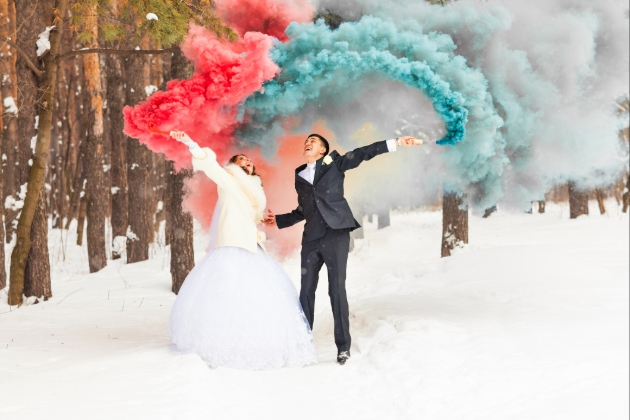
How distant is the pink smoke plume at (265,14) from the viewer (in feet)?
20.4

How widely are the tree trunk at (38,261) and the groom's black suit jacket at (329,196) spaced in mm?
4401

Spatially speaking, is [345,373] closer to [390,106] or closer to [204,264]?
[204,264]

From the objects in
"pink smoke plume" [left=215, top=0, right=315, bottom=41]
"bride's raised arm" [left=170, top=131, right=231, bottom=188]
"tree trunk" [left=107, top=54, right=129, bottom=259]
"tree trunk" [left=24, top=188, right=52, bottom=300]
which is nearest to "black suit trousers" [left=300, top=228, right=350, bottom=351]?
"bride's raised arm" [left=170, top=131, right=231, bottom=188]

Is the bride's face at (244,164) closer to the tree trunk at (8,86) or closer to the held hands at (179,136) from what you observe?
the held hands at (179,136)

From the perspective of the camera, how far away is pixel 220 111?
6.03m

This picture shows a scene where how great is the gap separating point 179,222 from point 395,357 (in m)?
4.33

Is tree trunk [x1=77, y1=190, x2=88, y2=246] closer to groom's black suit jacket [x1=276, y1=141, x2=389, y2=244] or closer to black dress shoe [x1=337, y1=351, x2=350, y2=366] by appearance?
groom's black suit jacket [x1=276, y1=141, x2=389, y2=244]

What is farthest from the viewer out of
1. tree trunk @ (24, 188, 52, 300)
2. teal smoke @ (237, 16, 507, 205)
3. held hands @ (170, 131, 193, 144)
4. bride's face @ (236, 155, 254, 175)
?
tree trunk @ (24, 188, 52, 300)

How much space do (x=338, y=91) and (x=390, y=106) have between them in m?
0.67

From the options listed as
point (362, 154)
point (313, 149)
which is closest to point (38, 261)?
point (313, 149)

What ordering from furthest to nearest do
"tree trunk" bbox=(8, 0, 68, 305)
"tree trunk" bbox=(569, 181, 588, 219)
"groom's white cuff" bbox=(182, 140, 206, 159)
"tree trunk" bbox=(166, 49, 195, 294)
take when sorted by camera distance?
"tree trunk" bbox=(569, 181, 588, 219) → "tree trunk" bbox=(166, 49, 195, 294) → "tree trunk" bbox=(8, 0, 68, 305) → "groom's white cuff" bbox=(182, 140, 206, 159)

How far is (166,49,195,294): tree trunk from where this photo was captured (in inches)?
324

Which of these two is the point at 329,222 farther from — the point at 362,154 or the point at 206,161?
the point at 206,161

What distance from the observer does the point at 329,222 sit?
211 inches
